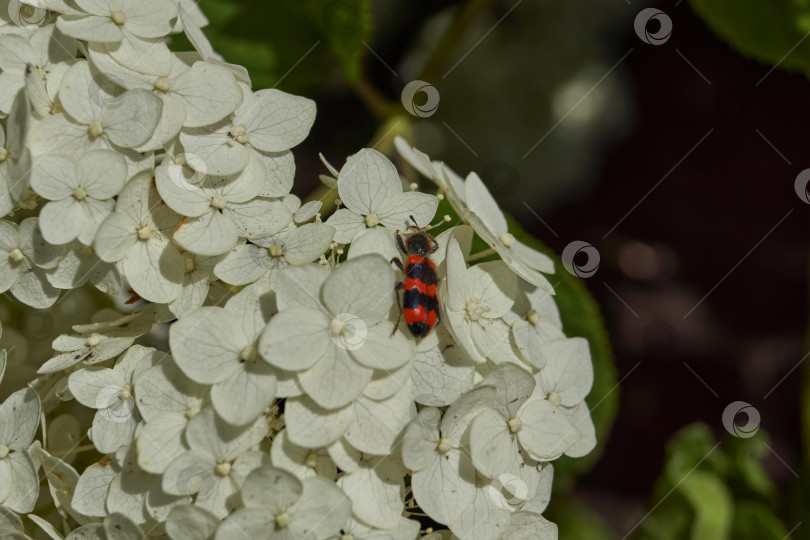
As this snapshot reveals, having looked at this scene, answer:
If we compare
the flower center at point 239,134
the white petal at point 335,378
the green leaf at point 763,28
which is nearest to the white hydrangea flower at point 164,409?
the white petal at point 335,378

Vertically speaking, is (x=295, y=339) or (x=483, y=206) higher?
(x=483, y=206)

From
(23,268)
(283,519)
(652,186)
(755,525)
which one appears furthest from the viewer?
(652,186)

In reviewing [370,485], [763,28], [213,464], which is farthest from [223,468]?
[763,28]

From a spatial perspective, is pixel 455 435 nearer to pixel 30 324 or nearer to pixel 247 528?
pixel 247 528

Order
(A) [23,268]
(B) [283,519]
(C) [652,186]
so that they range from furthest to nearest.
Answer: (C) [652,186] < (A) [23,268] < (B) [283,519]

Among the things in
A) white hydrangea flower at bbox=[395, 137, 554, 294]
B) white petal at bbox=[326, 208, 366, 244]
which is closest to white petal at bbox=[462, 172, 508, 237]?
white hydrangea flower at bbox=[395, 137, 554, 294]

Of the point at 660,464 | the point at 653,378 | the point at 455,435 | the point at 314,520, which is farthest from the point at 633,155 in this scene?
the point at 314,520

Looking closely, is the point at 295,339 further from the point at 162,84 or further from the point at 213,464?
the point at 162,84

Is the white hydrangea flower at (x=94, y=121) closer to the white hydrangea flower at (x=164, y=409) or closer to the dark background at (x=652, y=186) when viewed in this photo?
the white hydrangea flower at (x=164, y=409)
